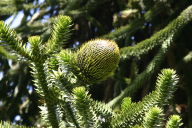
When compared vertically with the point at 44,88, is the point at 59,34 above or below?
above

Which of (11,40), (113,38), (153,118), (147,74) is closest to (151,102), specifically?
(153,118)

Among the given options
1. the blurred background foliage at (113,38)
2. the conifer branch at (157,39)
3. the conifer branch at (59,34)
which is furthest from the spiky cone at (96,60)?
the blurred background foliage at (113,38)

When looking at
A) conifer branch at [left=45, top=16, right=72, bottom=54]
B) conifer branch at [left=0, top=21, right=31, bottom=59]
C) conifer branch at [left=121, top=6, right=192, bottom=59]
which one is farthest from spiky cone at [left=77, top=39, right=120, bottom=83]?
conifer branch at [left=121, top=6, right=192, bottom=59]

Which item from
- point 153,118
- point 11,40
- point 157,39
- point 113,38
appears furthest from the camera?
point 113,38

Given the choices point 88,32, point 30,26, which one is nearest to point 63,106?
point 30,26

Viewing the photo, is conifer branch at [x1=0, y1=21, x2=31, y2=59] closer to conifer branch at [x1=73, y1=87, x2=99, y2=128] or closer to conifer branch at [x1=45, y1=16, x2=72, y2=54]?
conifer branch at [x1=45, y1=16, x2=72, y2=54]

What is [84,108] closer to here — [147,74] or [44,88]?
[44,88]

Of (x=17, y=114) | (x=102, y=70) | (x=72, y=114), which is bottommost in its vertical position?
(x=17, y=114)

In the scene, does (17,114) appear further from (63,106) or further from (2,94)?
(63,106)
